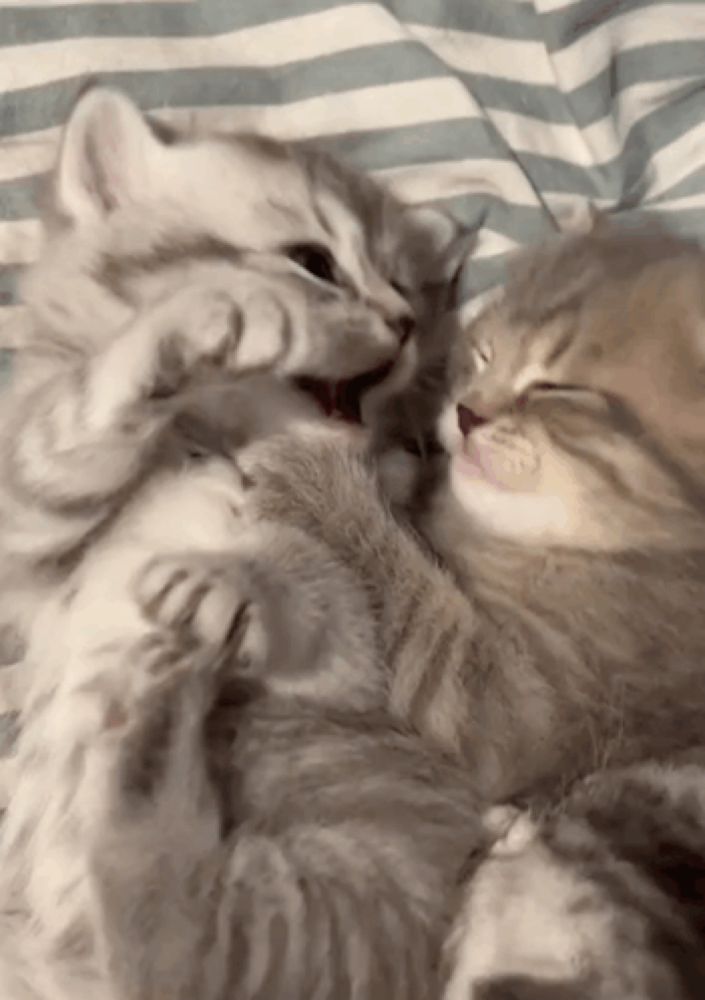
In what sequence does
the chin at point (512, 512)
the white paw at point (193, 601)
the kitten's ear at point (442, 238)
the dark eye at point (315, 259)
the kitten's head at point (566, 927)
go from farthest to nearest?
the kitten's ear at point (442, 238) < the dark eye at point (315, 259) < the chin at point (512, 512) < the white paw at point (193, 601) < the kitten's head at point (566, 927)

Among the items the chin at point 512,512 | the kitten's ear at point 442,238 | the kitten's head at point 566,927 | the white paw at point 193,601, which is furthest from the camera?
the kitten's ear at point 442,238

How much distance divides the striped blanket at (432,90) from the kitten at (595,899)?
0.65 metres

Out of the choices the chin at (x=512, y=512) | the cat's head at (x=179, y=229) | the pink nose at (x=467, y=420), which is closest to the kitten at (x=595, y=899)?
the chin at (x=512, y=512)

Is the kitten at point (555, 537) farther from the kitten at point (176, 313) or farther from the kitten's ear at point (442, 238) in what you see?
the kitten's ear at point (442, 238)

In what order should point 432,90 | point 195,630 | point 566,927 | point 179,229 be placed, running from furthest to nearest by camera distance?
point 432,90, point 179,229, point 195,630, point 566,927

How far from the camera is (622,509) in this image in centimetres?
106

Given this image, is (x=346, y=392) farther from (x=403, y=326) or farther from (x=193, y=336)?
(x=193, y=336)

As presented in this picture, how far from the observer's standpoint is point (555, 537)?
3.60 ft

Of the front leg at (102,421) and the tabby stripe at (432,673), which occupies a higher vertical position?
the front leg at (102,421)

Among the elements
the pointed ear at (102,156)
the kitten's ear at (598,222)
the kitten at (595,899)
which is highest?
the pointed ear at (102,156)

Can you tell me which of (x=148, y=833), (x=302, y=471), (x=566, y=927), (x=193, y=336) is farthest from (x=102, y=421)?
(x=566, y=927)

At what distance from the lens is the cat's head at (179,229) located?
1158 millimetres

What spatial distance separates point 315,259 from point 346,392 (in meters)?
0.13

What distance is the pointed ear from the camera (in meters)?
1.18
